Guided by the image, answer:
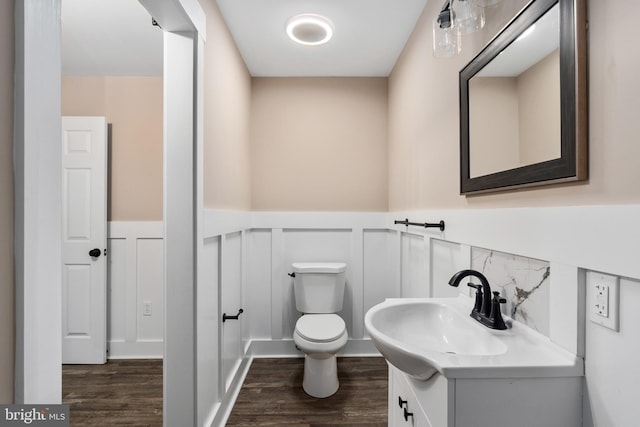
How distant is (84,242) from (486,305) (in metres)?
2.81

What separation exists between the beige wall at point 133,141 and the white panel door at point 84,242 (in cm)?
10

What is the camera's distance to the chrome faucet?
1.02 metres

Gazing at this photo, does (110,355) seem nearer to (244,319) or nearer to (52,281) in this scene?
(244,319)

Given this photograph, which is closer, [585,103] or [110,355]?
[585,103]

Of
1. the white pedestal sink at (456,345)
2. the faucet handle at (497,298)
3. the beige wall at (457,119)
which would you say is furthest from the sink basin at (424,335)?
the beige wall at (457,119)

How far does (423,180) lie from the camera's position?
1856 mm

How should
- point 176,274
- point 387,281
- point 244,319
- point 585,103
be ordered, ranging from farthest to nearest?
1. point 387,281
2. point 244,319
3. point 176,274
4. point 585,103

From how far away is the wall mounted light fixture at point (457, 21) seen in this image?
1.13 m

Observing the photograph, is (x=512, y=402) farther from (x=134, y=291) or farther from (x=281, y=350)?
(x=134, y=291)

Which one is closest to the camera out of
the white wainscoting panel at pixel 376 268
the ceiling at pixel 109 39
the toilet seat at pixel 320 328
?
the ceiling at pixel 109 39

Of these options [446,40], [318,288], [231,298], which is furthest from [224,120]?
[318,288]

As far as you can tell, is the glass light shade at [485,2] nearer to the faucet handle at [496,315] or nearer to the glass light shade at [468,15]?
the glass light shade at [468,15]

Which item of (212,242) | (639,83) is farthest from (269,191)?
(639,83)
